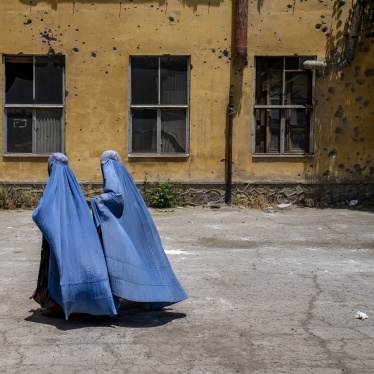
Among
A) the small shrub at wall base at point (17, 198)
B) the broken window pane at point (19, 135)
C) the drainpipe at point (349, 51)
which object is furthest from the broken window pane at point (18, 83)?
the drainpipe at point (349, 51)

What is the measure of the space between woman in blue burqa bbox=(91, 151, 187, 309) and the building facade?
761 cm

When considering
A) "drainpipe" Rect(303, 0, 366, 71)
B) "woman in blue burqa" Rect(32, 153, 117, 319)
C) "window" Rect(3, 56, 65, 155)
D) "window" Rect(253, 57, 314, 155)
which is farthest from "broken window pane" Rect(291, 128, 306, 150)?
"woman in blue burqa" Rect(32, 153, 117, 319)

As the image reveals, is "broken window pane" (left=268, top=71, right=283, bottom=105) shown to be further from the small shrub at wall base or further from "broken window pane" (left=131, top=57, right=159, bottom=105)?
the small shrub at wall base

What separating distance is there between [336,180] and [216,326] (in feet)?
28.1

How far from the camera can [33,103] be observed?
14.0 meters

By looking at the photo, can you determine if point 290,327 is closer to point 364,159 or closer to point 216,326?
point 216,326

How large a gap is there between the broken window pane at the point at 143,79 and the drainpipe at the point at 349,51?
9.18 ft

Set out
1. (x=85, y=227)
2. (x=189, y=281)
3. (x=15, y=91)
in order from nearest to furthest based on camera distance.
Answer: (x=85, y=227) → (x=189, y=281) → (x=15, y=91)

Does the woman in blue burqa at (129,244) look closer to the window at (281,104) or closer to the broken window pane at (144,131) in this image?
the broken window pane at (144,131)

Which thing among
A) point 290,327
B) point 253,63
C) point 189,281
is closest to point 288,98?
point 253,63

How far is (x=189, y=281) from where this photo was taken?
8.08 meters

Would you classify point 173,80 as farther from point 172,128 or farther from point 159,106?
point 172,128

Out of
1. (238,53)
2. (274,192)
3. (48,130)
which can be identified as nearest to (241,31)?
(238,53)

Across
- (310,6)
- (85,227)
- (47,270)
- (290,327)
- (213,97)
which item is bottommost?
(290,327)
